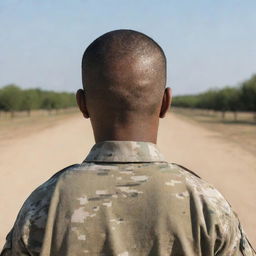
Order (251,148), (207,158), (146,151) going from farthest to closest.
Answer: (251,148), (207,158), (146,151)

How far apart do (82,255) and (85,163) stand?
263mm

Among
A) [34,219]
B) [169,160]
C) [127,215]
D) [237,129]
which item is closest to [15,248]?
[34,219]

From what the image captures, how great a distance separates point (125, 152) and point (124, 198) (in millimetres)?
140

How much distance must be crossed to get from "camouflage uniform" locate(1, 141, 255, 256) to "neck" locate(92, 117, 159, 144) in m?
0.07

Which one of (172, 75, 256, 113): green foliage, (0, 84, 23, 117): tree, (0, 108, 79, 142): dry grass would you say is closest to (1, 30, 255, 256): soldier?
(0, 108, 79, 142): dry grass

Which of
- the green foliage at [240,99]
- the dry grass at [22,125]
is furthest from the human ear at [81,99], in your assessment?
the green foliage at [240,99]

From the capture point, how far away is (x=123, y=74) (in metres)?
1.37

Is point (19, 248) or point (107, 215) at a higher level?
point (107, 215)

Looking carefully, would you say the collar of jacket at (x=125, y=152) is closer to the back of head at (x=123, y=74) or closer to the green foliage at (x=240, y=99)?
the back of head at (x=123, y=74)

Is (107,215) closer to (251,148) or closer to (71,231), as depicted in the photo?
(71,231)

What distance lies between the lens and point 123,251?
1270 mm

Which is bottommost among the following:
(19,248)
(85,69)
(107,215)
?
(19,248)

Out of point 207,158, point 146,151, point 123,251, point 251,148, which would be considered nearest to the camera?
point 123,251

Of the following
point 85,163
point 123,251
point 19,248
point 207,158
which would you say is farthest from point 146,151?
point 207,158
